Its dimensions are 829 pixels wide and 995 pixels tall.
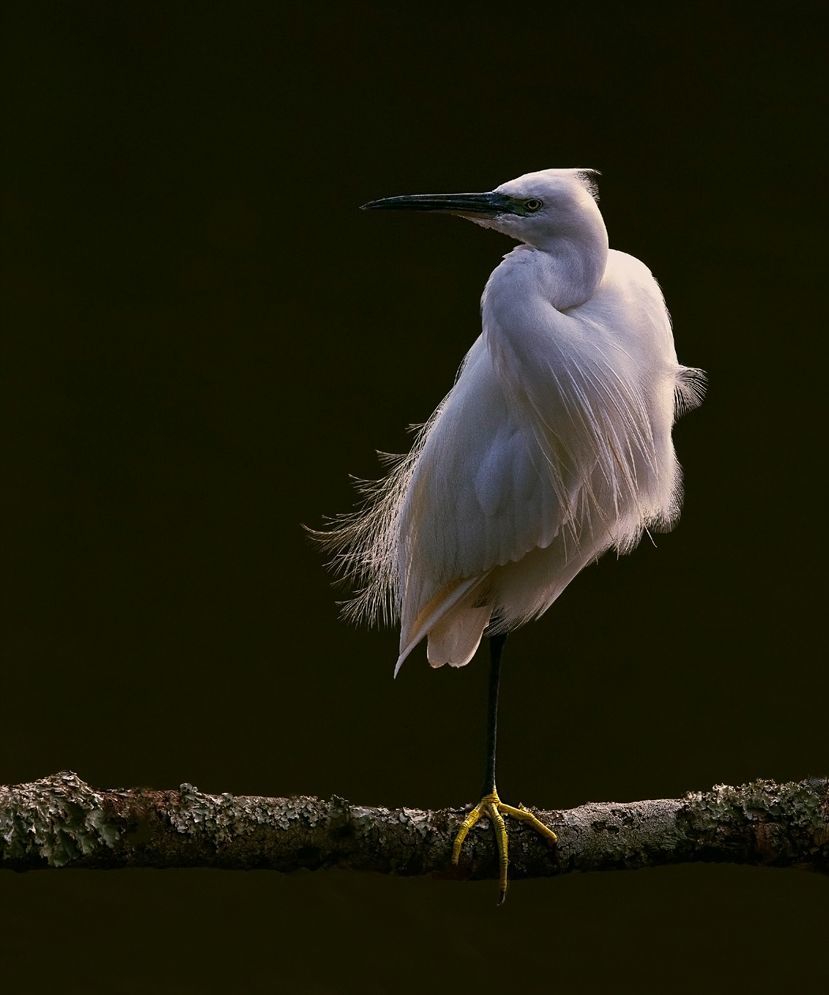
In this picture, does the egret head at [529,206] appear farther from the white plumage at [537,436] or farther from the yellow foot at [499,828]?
the yellow foot at [499,828]

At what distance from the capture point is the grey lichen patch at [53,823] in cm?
129

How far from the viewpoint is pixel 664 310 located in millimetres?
1762

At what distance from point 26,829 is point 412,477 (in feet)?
2.59

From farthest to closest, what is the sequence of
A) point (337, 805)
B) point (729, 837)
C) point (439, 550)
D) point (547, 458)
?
point (439, 550), point (547, 458), point (729, 837), point (337, 805)

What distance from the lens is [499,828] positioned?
1577 mm

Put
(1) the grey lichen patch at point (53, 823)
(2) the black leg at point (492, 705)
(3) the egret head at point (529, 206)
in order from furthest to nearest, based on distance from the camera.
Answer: (2) the black leg at point (492, 705)
(3) the egret head at point (529, 206)
(1) the grey lichen patch at point (53, 823)

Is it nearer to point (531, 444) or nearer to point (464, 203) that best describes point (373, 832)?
point (531, 444)

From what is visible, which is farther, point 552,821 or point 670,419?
point 670,419

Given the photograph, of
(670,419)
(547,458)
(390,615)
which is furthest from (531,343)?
(390,615)

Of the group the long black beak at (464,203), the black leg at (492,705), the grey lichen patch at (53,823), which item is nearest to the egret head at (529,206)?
the long black beak at (464,203)

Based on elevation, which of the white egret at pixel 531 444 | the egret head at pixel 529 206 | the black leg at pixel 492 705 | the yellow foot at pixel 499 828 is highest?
the egret head at pixel 529 206

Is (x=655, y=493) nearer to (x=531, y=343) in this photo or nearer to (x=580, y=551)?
(x=580, y=551)

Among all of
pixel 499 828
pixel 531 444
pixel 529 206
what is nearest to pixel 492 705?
pixel 499 828

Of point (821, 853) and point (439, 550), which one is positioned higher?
point (439, 550)
